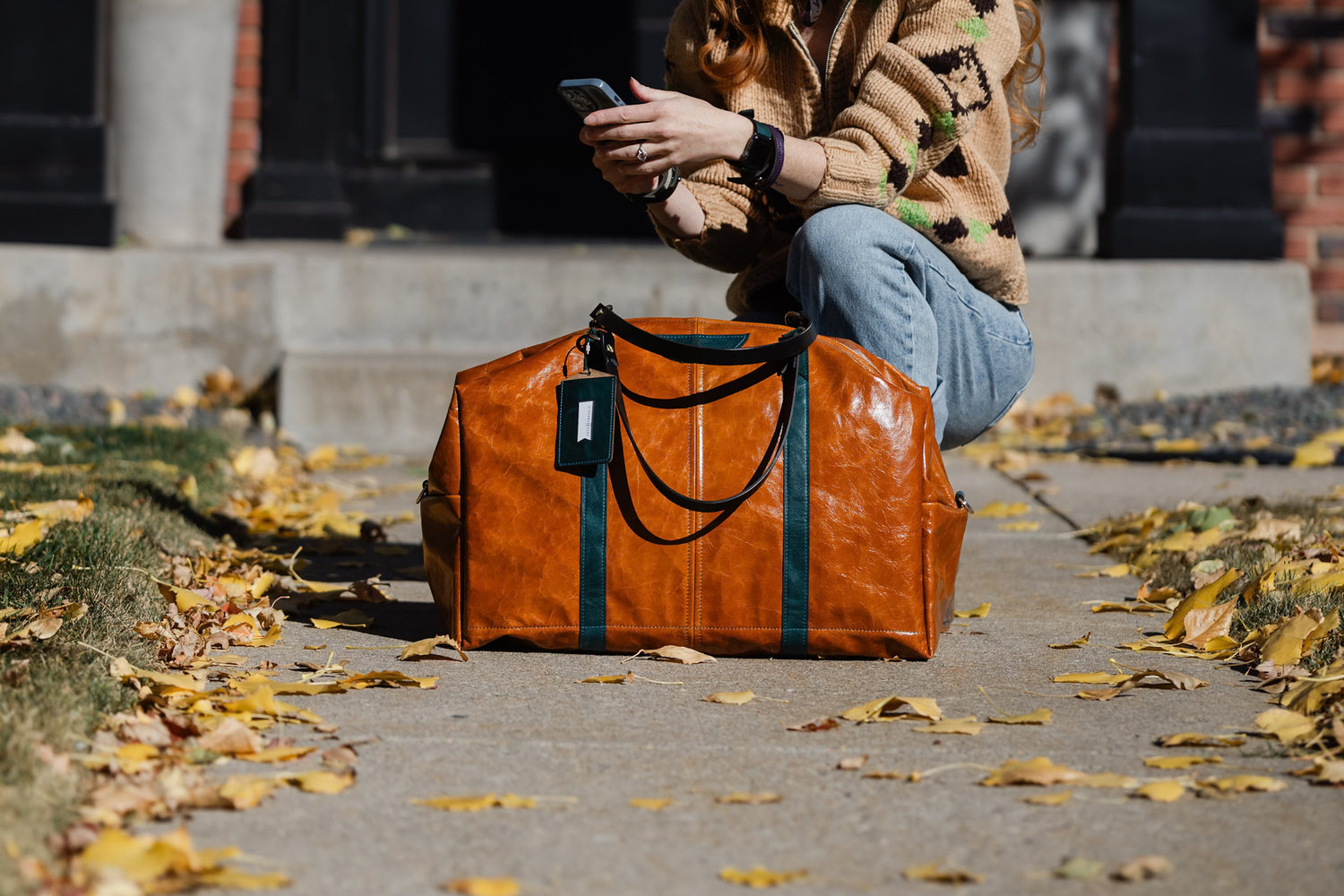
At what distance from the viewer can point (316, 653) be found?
2.21m

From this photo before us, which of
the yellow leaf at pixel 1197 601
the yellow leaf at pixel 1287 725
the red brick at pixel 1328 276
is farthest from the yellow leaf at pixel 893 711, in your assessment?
the red brick at pixel 1328 276

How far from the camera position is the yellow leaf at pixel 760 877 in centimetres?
136

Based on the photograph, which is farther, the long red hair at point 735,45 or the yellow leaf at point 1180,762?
the long red hair at point 735,45

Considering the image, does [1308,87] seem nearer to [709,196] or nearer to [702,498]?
[709,196]

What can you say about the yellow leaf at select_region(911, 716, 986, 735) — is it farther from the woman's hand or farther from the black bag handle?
the woman's hand

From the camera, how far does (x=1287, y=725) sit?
70.1 inches

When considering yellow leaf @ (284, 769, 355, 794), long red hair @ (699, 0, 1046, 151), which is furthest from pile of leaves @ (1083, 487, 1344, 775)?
yellow leaf @ (284, 769, 355, 794)

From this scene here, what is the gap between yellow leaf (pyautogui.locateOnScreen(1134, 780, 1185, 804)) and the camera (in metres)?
1.56

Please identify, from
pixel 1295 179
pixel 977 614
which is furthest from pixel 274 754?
pixel 1295 179

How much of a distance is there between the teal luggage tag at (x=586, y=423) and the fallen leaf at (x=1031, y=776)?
2.39ft

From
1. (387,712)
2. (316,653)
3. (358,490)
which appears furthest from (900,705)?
(358,490)

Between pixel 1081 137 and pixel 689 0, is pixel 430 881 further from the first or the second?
pixel 1081 137

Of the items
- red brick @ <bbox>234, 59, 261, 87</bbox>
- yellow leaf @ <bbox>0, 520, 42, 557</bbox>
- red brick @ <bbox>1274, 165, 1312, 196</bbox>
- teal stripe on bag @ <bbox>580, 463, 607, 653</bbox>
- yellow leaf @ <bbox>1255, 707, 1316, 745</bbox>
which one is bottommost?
yellow leaf @ <bbox>1255, 707, 1316, 745</bbox>

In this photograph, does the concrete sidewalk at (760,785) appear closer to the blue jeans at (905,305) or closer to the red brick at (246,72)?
the blue jeans at (905,305)
